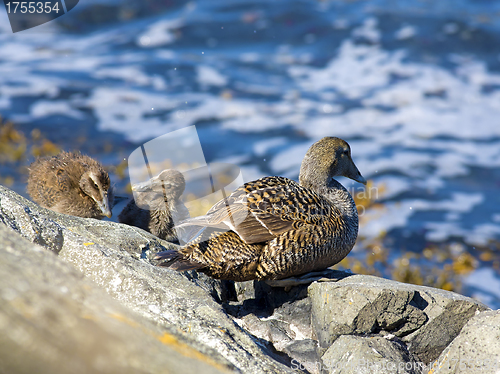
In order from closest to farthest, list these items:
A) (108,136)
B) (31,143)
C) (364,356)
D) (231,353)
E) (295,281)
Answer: (231,353) → (364,356) → (295,281) → (31,143) → (108,136)

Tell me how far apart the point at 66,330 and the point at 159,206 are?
400 cm

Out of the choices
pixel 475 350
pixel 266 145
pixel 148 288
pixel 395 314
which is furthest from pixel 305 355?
pixel 266 145

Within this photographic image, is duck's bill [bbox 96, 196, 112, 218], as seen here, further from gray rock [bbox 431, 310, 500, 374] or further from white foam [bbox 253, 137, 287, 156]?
white foam [bbox 253, 137, 287, 156]

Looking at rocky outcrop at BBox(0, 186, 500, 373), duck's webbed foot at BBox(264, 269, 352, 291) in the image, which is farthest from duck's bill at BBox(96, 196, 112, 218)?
duck's webbed foot at BBox(264, 269, 352, 291)

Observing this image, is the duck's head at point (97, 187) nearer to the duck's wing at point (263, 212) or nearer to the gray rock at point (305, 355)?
the duck's wing at point (263, 212)

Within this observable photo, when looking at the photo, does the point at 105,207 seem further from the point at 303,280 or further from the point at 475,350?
the point at 475,350

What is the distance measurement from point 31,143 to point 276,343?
10.8m

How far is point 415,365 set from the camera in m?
3.48

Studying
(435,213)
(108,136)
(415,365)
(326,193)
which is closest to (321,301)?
(415,365)

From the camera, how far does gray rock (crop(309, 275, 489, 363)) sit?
3561 mm

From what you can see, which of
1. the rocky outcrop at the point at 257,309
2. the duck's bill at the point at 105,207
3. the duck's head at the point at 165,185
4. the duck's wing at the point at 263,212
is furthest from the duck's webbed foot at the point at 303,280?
the duck's bill at the point at 105,207

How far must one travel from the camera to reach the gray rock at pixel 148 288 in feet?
9.98

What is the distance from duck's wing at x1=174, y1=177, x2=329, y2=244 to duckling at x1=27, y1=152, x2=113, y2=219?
1399mm

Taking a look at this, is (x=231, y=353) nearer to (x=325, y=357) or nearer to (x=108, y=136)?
(x=325, y=357)
